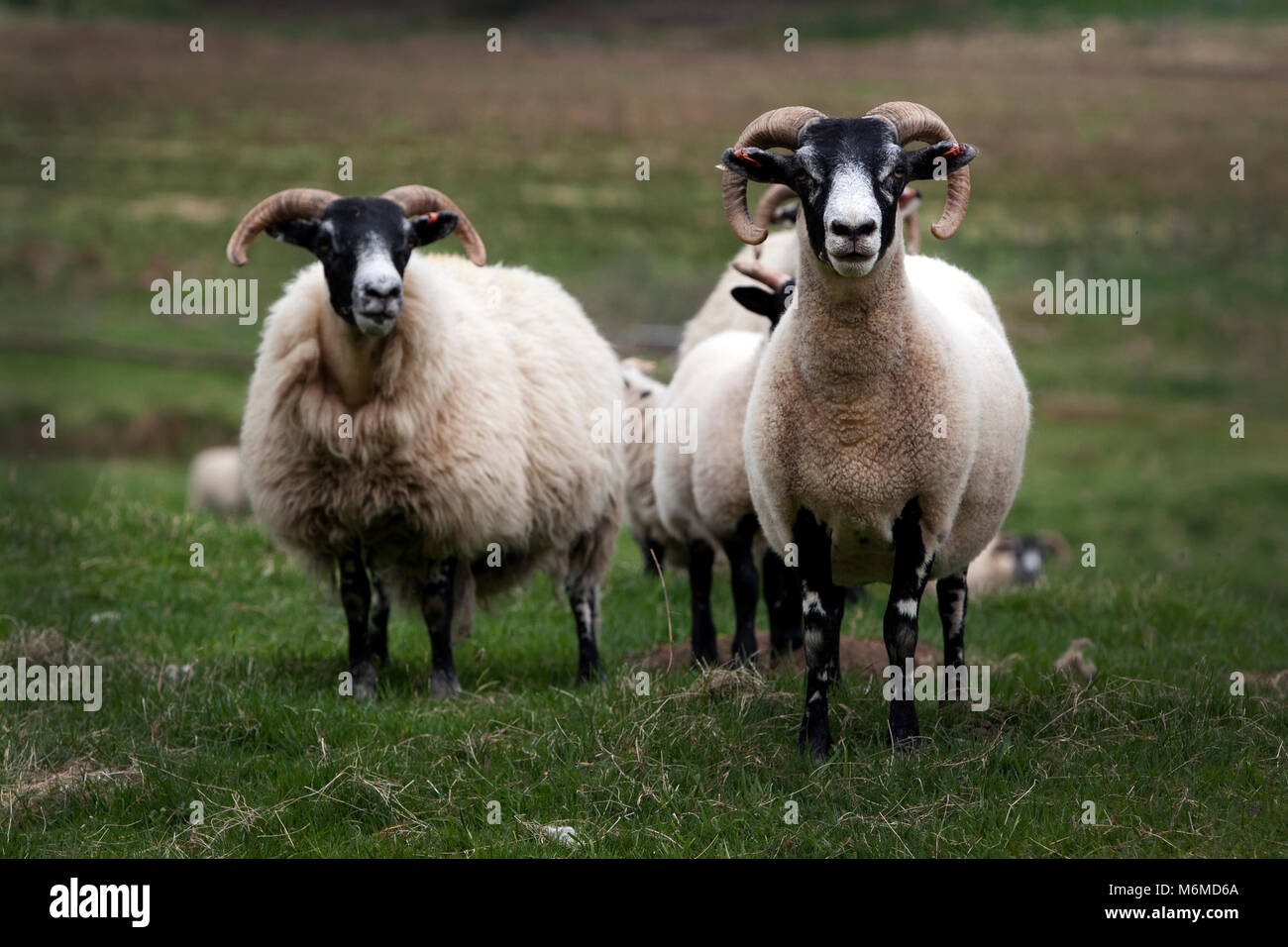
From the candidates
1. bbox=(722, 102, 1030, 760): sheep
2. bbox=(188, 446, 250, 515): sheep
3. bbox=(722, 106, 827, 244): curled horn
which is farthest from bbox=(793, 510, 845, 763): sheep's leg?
bbox=(188, 446, 250, 515): sheep

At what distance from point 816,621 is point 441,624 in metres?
2.69

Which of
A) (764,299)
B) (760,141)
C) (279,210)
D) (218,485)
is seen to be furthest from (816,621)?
(218,485)

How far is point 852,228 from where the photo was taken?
5367mm

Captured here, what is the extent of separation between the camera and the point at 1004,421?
21.7 ft

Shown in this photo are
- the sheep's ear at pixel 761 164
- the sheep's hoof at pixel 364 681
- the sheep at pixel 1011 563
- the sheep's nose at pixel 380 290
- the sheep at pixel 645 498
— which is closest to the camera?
the sheep's ear at pixel 761 164

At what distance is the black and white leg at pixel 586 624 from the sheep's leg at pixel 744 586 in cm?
97

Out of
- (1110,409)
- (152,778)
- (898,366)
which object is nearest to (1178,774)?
(898,366)

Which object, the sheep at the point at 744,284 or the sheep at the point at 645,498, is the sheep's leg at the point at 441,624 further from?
the sheep at the point at 744,284

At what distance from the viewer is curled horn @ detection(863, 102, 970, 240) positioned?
613cm

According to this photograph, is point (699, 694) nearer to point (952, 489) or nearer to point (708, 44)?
point (952, 489)

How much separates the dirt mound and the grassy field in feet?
0.62

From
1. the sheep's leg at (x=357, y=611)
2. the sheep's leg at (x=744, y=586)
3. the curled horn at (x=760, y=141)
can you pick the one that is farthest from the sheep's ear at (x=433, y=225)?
the sheep's leg at (x=744, y=586)

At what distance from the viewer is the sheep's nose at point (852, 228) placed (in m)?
5.36
